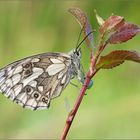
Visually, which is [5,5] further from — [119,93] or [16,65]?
[16,65]

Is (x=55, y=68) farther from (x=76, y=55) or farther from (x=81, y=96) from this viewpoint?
(x=81, y=96)

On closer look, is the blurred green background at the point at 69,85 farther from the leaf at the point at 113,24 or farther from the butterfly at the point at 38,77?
the leaf at the point at 113,24

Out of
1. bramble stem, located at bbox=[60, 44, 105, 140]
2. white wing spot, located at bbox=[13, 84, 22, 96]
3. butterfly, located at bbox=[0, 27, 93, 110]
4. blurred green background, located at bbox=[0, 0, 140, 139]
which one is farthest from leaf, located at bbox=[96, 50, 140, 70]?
blurred green background, located at bbox=[0, 0, 140, 139]

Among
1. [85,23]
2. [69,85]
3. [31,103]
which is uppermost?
[85,23]

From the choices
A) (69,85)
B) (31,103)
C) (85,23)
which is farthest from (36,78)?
(69,85)

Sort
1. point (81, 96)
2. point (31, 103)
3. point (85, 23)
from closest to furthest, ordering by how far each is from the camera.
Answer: point (81, 96), point (85, 23), point (31, 103)

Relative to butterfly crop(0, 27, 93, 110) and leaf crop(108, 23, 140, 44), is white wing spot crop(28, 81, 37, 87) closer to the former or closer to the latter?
butterfly crop(0, 27, 93, 110)
